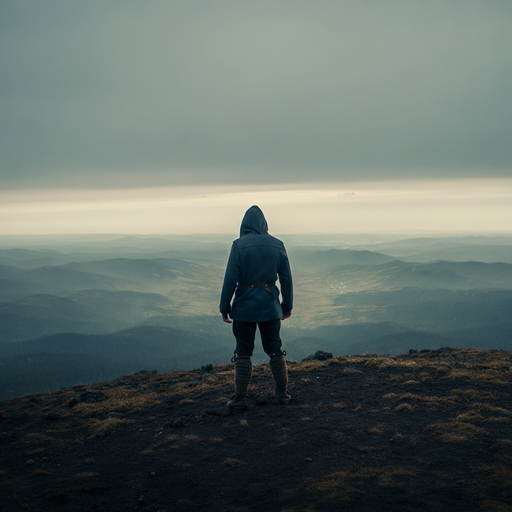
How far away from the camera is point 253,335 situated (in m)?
10.5

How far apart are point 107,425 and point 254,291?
5718mm

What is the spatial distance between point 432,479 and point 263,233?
698 cm

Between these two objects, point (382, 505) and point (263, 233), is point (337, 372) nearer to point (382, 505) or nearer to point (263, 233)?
point (263, 233)

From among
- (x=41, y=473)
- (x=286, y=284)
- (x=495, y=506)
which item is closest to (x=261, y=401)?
(x=286, y=284)

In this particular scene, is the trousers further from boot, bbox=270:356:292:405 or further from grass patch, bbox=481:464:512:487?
grass patch, bbox=481:464:512:487

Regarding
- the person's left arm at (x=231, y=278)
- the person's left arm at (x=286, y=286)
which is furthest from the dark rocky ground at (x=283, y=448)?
the person's left arm at (x=231, y=278)

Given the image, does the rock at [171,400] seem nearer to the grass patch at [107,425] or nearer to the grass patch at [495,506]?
the grass patch at [107,425]

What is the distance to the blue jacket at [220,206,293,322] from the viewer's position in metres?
10.3

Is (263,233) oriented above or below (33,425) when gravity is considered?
above

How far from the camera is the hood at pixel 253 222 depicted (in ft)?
35.7

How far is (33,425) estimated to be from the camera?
39.4ft

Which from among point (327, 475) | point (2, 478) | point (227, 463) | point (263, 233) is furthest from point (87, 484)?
point (263, 233)

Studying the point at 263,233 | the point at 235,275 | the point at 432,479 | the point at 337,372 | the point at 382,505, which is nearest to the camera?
the point at 382,505

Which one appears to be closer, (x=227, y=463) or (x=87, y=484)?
(x=87, y=484)
